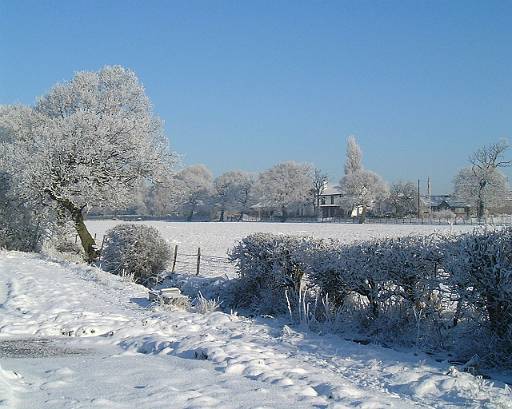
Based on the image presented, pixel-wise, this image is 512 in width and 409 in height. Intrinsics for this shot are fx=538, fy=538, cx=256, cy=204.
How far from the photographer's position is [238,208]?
116m

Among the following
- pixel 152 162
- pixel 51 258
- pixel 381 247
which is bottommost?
pixel 51 258

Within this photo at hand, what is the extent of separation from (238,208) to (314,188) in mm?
18119

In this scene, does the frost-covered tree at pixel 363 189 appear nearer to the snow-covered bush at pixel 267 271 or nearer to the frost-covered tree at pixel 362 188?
the frost-covered tree at pixel 362 188

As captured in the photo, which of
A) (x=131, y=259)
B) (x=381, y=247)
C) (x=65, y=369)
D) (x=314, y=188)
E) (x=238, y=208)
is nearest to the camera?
(x=65, y=369)

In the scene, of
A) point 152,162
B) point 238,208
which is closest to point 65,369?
point 152,162

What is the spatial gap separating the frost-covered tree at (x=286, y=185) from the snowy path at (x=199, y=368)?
307 ft

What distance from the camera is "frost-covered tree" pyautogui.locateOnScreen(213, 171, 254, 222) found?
11477 cm

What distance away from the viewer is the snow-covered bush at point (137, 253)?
2036cm

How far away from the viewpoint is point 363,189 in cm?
9331

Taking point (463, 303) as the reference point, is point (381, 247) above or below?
above

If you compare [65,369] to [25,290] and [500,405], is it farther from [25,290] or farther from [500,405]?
[25,290]

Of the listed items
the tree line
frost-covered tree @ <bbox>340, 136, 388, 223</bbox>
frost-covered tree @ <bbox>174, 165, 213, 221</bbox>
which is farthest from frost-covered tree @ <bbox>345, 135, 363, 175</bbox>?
the tree line

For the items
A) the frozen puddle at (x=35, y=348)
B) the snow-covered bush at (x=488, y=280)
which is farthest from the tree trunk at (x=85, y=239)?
the snow-covered bush at (x=488, y=280)

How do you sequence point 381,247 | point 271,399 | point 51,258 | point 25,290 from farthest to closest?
1. point 51,258
2. point 25,290
3. point 381,247
4. point 271,399
